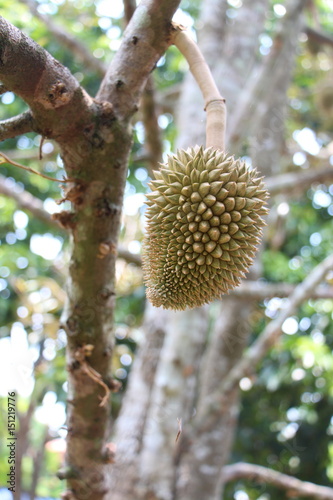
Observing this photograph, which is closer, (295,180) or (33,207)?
(33,207)

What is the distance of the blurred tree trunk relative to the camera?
98.7 inches

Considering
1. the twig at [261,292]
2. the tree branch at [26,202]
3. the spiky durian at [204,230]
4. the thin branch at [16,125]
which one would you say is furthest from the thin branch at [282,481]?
the thin branch at [16,125]

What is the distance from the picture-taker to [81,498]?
5.21 ft

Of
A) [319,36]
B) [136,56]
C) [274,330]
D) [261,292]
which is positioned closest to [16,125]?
[136,56]

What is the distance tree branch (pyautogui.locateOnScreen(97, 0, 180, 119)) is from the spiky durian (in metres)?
0.20

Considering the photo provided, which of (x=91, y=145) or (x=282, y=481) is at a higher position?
(x=91, y=145)

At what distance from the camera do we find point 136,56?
107cm

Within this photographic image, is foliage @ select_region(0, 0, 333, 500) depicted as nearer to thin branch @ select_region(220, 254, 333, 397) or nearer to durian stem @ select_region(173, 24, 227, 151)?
thin branch @ select_region(220, 254, 333, 397)

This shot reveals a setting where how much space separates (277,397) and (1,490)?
2668 mm

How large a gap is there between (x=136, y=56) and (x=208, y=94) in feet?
0.60

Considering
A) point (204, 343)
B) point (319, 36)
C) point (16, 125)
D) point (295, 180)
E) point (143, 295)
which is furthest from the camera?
point (143, 295)

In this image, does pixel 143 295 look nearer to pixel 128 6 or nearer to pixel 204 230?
pixel 128 6


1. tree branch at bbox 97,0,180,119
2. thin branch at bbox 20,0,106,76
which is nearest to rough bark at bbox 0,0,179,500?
tree branch at bbox 97,0,180,119

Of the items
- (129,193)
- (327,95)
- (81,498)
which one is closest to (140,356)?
(81,498)
